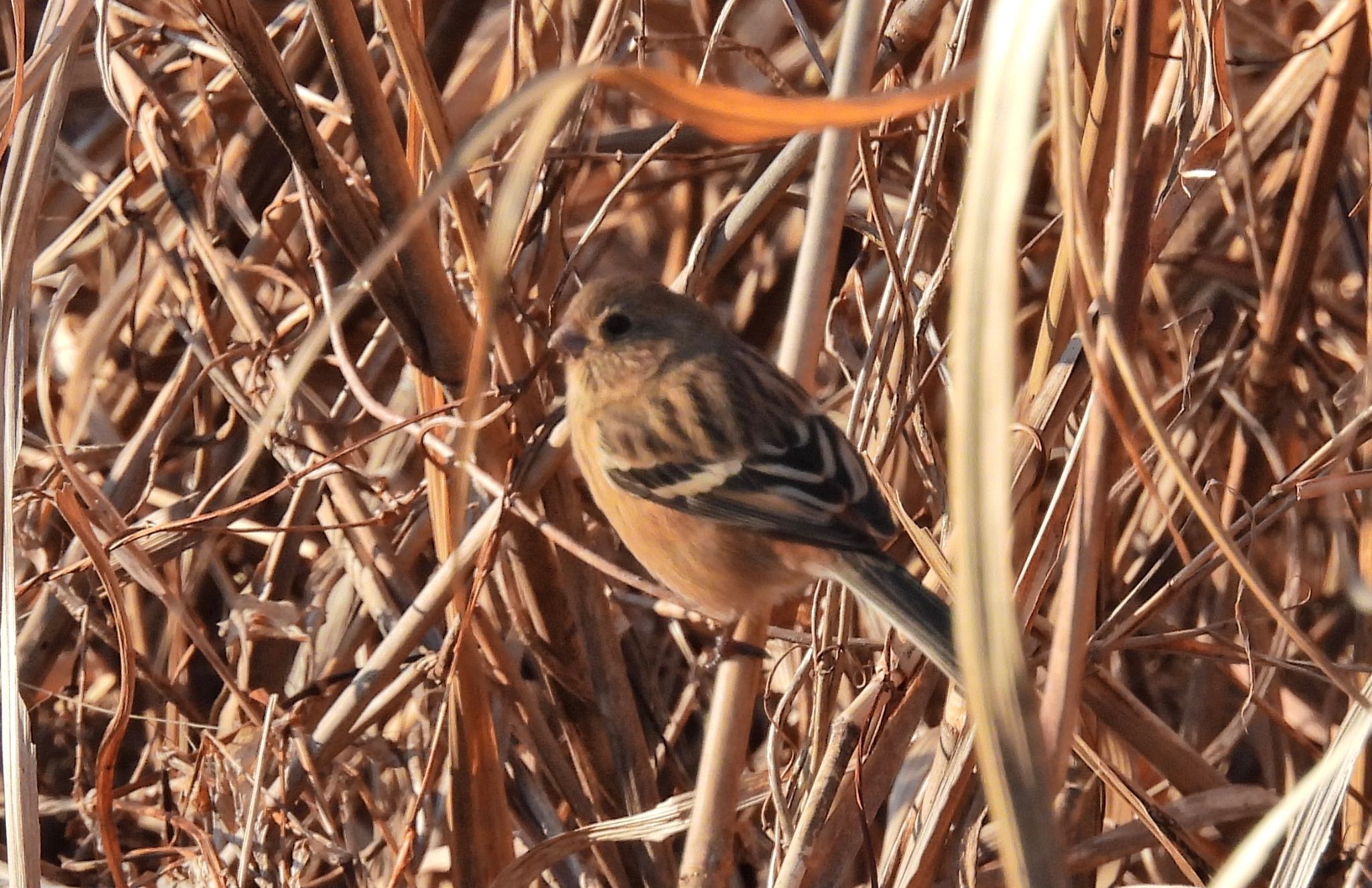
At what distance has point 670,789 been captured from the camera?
2.75 meters

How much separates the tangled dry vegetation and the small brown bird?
10cm

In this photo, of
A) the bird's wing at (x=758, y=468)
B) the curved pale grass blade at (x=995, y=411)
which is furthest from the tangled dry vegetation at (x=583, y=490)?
the bird's wing at (x=758, y=468)

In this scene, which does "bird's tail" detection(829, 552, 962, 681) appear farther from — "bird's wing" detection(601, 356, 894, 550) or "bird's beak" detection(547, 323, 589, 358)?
"bird's beak" detection(547, 323, 589, 358)

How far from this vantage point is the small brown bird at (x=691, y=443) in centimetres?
230

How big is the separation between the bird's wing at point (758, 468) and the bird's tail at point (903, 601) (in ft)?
0.61

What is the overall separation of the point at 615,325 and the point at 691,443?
0.84 feet

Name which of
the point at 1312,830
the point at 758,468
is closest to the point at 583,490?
the point at 758,468

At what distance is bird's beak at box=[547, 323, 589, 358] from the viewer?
233cm

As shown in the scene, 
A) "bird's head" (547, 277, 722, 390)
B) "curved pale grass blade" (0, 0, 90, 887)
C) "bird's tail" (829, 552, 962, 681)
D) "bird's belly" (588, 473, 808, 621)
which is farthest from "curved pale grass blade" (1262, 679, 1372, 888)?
"curved pale grass blade" (0, 0, 90, 887)

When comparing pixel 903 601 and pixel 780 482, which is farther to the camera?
pixel 780 482

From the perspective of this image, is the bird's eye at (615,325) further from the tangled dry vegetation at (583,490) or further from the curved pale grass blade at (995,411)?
the curved pale grass blade at (995,411)

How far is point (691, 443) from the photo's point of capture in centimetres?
242

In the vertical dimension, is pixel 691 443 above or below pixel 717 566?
above

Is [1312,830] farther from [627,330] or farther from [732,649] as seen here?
[627,330]
